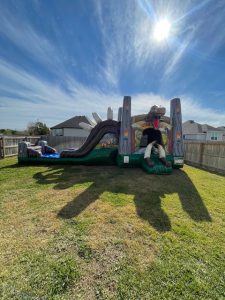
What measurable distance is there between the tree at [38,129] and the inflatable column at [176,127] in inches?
1452

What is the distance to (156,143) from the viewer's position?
8.05 m

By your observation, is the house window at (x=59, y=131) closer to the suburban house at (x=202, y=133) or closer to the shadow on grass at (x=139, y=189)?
the suburban house at (x=202, y=133)

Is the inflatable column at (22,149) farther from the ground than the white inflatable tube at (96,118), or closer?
closer

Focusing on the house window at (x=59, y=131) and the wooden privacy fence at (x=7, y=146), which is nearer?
the wooden privacy fence at (x=7, y=146)

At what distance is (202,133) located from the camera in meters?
36.4

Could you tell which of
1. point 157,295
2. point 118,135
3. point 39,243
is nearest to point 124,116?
point 118,135

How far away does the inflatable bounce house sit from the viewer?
7.99 m

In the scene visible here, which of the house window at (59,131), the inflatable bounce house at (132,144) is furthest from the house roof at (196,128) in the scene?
the inflatable bounce house at (132,144)

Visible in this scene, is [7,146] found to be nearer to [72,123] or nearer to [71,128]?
[71,128]

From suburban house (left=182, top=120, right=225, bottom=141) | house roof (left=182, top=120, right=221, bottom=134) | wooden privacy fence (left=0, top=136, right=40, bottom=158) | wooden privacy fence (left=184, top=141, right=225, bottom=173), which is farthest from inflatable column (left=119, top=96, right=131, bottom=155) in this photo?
house roof (left=182, top=120, right=221, bottom=134)

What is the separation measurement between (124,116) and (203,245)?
6087 mm

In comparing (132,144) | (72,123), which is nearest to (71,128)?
(72,123)

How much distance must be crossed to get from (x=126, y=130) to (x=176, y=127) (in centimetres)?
232

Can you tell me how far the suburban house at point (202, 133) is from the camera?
1433 inches
